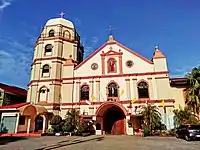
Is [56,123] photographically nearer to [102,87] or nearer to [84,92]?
[84,92]

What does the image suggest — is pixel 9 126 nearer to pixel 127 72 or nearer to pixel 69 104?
pixel 69 104

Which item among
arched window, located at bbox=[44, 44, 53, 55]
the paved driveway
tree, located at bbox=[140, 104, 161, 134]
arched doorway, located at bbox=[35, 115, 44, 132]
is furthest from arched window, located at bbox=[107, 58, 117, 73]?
the paved driveway

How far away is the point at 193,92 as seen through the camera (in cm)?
2522

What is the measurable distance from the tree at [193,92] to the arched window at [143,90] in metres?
5.18

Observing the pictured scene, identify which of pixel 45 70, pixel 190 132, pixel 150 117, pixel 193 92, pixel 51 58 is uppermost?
pixel 51 58

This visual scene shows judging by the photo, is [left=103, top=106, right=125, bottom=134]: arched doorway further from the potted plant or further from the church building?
the potted plant

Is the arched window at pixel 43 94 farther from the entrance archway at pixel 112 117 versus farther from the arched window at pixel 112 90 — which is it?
the arched window at pixel 112 90

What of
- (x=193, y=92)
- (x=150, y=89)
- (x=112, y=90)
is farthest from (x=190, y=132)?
(x=112, y=90)

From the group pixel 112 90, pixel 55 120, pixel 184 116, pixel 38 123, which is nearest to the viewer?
pixel 184 116

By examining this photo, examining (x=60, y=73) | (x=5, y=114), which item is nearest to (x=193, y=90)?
(x=60, y=73)

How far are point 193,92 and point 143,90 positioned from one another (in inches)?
246

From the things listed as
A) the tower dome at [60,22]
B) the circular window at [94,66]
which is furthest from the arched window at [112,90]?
the tower dome at [60,22]

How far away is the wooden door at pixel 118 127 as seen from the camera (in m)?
27.6

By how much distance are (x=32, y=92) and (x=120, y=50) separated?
14.8 m
